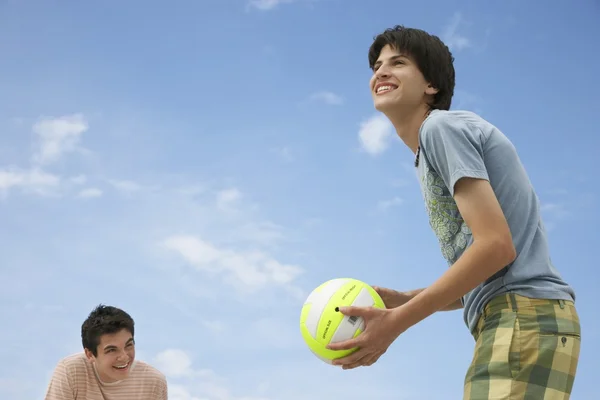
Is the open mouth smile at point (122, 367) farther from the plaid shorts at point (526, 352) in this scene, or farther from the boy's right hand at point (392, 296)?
the plaid shorts at point (526, 352)

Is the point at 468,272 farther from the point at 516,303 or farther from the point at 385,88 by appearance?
the point at 385,88

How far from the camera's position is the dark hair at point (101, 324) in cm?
837

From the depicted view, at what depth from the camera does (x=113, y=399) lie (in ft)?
27.5

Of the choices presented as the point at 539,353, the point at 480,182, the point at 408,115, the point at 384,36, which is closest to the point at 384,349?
the point at 539,353

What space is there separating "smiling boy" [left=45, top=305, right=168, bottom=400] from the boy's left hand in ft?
16.5

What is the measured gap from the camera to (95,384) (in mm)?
8273

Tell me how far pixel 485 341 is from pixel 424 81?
165 centimetres

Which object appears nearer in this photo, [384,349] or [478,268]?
[478,268]

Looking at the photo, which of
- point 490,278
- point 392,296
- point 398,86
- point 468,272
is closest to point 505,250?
point 468,272

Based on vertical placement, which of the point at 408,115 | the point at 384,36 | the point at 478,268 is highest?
the point at 384,36

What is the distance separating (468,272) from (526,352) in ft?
1.67

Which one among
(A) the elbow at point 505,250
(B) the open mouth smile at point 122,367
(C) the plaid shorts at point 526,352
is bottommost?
(C) the plaid shorts at point 526,352

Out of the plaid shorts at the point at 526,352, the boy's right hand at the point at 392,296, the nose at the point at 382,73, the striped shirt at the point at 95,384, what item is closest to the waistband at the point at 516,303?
the plaid shorts at the point at 526,352

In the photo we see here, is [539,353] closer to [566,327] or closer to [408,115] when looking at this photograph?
[566,327]
